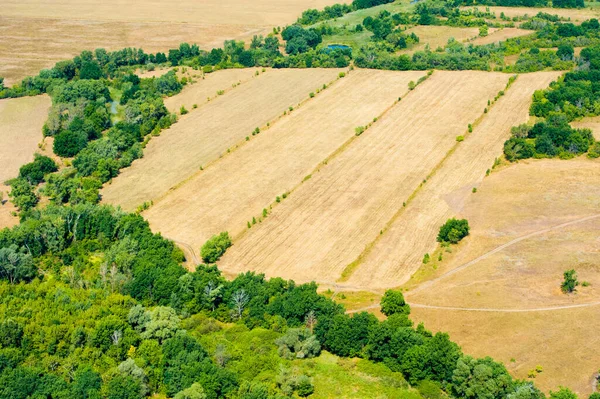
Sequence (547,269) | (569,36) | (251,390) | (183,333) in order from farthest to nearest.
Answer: (569,36)
(547,269)
(183,333)
(251,390)

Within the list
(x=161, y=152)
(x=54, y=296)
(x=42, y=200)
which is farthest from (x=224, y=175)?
(x=54, y=296)

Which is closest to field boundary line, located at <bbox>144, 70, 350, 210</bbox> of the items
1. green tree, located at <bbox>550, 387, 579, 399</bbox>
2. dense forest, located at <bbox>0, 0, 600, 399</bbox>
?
dense forest, located at <bbox>0, 0, 600, 399</bbox>

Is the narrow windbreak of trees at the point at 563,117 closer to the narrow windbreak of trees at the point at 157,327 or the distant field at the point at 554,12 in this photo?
the distant field at the point at 554,12

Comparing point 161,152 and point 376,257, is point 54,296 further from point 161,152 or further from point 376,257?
point 161,152

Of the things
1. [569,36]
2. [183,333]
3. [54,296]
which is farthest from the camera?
[569,36]

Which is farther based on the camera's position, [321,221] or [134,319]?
[321,221]

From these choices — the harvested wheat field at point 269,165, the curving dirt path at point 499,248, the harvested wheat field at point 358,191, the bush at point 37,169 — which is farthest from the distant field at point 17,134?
the curving dirt path at point 499,248

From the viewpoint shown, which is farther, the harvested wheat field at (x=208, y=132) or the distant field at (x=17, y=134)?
the distant field at (x=17, y=134)

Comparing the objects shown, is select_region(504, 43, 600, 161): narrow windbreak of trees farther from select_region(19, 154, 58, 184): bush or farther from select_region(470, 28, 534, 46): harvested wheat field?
select_region(19, 154, 58, 184): bush
